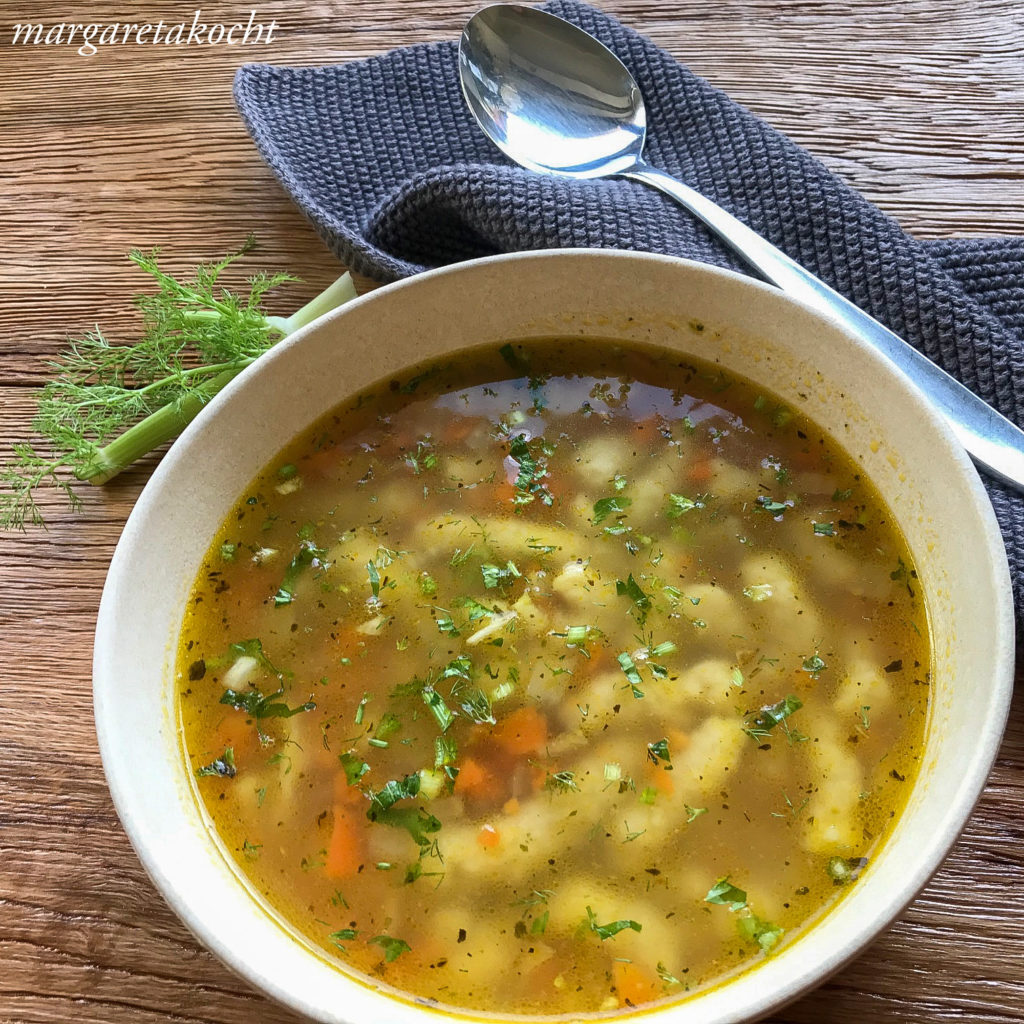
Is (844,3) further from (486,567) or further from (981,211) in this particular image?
(486,567)

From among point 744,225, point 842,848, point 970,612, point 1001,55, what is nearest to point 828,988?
point 842,848

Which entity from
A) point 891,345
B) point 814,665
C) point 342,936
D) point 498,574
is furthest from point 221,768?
point 891,345

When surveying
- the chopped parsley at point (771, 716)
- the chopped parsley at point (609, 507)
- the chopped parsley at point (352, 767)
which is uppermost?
the chopped parsley at point (609, 507)

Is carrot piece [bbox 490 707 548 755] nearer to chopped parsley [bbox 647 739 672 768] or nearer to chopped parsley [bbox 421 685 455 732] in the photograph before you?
chopped parsley [bbox 421 685 455 732]

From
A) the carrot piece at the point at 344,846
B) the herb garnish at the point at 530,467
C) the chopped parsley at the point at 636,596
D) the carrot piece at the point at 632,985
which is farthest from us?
the herb garnish at the point at 530,467

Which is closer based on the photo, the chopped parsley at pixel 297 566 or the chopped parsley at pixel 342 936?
the chopped parsley at pixel 342 936

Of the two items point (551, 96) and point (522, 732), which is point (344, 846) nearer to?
point (522, 732)

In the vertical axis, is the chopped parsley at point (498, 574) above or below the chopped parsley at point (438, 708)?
above

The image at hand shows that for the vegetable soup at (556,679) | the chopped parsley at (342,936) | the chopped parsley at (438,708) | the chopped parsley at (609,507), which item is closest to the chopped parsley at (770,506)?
the vegetable soup at (556,679)

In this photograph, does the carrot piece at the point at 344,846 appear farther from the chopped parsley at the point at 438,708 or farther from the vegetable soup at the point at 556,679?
the chopped parsley at the point at 438,708
